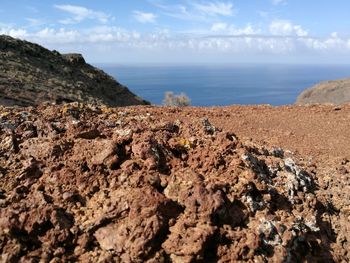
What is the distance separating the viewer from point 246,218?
5.98m

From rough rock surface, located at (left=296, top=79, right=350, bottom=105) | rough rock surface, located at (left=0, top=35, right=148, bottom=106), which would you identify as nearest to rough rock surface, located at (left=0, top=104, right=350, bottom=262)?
rough rock surface, located at (left=0, top=35, right=148, bottom=106)

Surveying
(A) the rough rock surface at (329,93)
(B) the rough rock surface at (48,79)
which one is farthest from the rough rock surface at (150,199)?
(A) the rough rock surface at (329,93)

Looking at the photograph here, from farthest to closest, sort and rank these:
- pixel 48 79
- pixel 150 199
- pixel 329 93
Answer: pixel 329 93
pixel 48 79
pixel 150 199

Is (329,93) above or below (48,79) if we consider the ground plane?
below

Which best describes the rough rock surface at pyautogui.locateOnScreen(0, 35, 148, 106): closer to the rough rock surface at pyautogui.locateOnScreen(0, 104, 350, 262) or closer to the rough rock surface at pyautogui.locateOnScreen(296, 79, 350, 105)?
the rough rock surface at pyautogui.locateOnScreen(0, 104, 350, 262)

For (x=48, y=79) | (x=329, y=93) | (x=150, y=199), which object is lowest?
(x=329, y=93)

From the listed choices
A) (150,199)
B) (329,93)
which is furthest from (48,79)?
(329,93)

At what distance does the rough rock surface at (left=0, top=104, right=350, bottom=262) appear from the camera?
5.27m

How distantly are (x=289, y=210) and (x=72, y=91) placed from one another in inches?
955

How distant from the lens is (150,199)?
5.70m

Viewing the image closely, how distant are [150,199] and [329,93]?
195ft

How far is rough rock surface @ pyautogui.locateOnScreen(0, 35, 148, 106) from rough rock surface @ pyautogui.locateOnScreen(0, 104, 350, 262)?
16951 millimetres

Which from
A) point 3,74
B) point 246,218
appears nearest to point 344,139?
point 246,218

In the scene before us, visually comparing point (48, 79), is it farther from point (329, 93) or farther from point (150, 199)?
point (329, 93)
